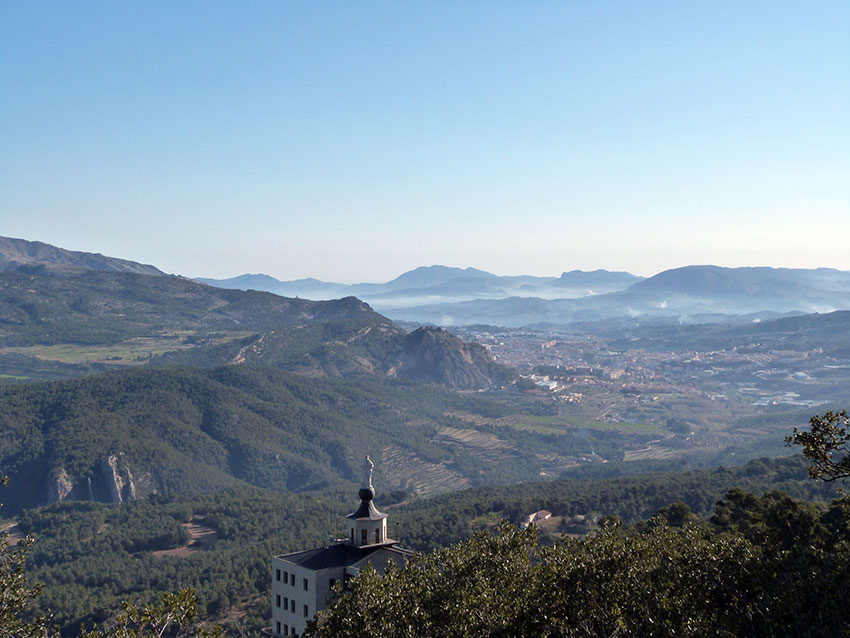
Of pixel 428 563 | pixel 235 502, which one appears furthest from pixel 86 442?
pixel 428 563

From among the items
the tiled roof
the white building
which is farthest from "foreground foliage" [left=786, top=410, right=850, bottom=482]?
the tiled roof

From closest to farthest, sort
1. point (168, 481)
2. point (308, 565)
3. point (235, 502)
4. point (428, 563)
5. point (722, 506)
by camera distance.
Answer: point (428, 563) < point (308, 565) < point (722, 506) < point (235, 502) < point (168, 481)

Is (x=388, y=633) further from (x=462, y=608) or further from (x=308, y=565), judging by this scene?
(x=308, y=565)

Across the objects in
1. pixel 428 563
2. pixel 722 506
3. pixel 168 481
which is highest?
pixel 428 563

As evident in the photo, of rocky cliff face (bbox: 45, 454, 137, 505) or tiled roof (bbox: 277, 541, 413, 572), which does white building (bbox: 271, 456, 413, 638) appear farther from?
rocky cliff face (bbox: 45, 454, 137, 505)

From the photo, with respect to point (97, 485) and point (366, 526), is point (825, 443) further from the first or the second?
point (97, 485)

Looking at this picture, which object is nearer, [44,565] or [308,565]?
[308,565]

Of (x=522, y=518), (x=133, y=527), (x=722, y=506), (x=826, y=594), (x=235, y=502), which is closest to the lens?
(x=826, y=594)

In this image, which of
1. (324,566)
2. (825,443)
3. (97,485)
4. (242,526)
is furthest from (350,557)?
(97,485)
